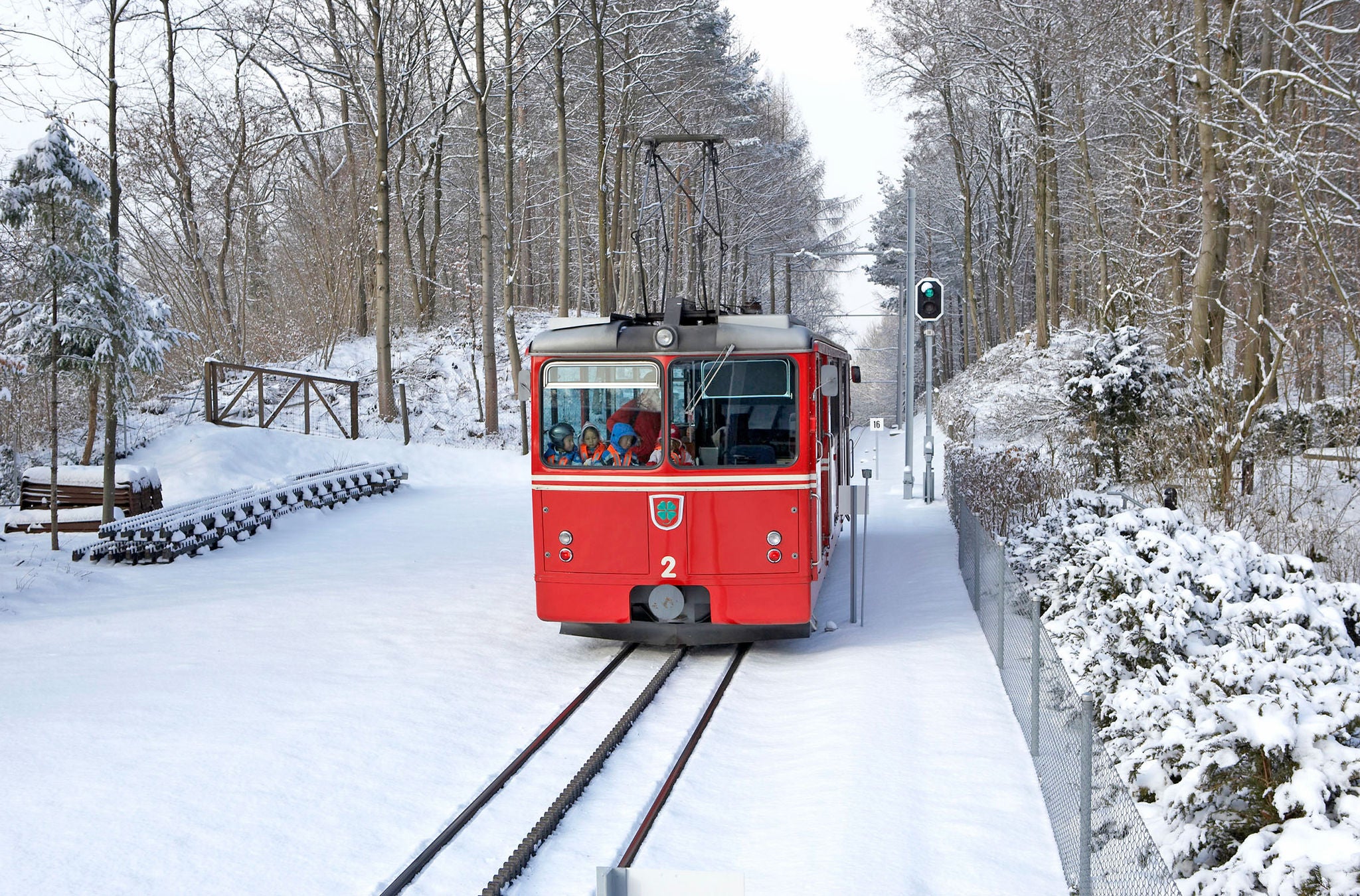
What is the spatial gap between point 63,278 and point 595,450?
778 centimetres

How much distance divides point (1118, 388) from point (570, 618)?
901cm

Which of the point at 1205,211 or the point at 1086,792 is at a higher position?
the point at 1205,211

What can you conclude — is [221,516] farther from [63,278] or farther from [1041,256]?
[1041,256]

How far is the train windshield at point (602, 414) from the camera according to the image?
9.13 m

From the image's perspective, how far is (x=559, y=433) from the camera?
30.7 feet

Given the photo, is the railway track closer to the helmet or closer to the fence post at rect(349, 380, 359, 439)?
the helmet

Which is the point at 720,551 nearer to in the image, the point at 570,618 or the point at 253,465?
the point at 570,618

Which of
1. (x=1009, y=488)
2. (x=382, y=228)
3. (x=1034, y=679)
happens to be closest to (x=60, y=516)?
(x=382, y=228)

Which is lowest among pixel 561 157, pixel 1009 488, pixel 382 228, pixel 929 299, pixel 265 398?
pixel 1009 488

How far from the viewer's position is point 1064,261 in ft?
151

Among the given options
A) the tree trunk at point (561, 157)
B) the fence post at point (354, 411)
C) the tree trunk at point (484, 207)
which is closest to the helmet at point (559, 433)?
the fence post at point (354, 411)

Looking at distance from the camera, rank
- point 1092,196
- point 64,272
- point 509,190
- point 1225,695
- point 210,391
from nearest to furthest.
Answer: point 1225,695
point 64,272
point 210,391
point 509,190
point 1092,196

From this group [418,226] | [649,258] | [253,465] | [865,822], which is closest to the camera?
[865,822]

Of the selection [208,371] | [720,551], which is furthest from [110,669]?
[208,371]
